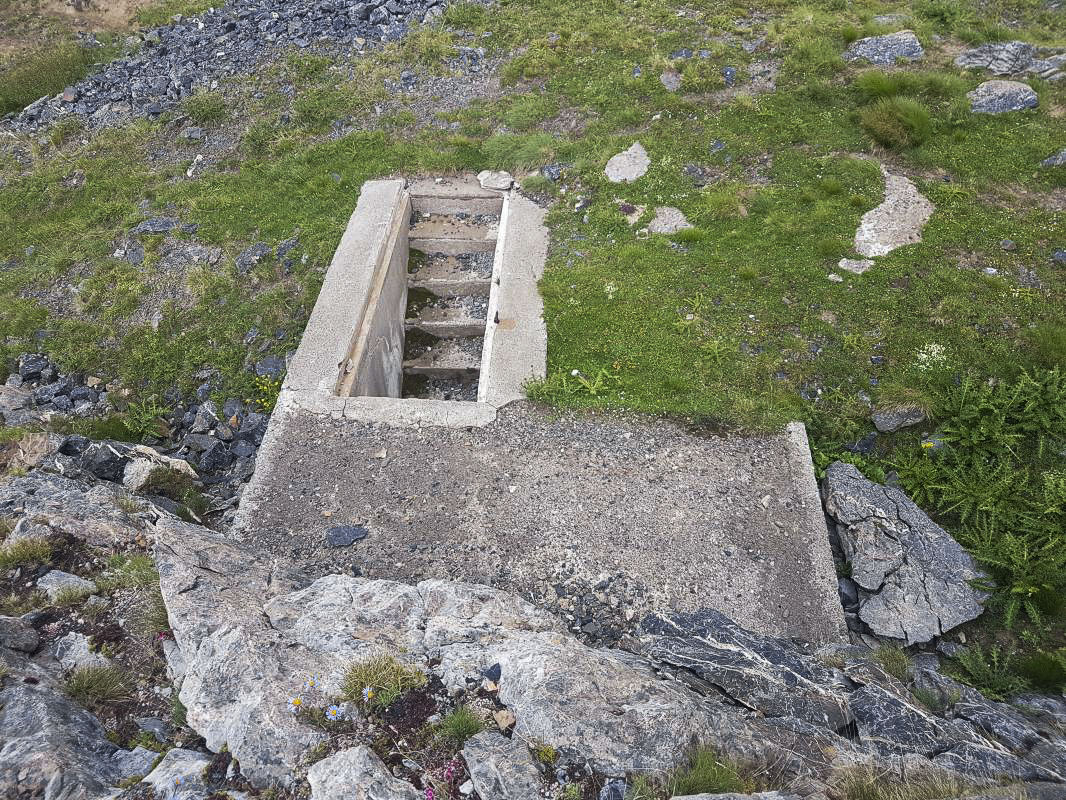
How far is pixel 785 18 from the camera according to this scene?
1914cm

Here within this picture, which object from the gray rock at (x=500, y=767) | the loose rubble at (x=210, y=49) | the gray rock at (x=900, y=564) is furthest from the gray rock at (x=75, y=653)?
the loose rubble at (x=210, y=49)

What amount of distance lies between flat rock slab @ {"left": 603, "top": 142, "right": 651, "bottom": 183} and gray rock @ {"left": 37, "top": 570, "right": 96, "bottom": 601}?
40.3ft

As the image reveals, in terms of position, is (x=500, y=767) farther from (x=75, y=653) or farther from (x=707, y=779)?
(x=75, y=653)

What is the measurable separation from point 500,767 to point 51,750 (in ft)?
11.4

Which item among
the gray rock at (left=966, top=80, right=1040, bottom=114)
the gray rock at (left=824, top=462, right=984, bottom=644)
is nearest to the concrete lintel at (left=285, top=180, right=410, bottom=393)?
the gray rock at (left=824, top=462, right=984, bottom=644)

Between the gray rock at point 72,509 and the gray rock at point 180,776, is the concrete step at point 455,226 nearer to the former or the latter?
the gray rock at point 72,509

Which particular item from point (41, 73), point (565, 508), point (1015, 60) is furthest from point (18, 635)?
point (41, 73)

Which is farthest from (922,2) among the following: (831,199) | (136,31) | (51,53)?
(51,53)

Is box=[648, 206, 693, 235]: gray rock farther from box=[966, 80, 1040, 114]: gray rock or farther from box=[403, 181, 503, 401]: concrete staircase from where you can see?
box=[966, 80, 1040, 114]: gray rock

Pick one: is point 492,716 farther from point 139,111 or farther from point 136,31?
point 136,31

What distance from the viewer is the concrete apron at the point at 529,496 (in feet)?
28.2

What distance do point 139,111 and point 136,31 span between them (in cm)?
753

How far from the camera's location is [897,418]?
33.4 ft

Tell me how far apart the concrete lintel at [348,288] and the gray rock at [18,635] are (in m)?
5.26
